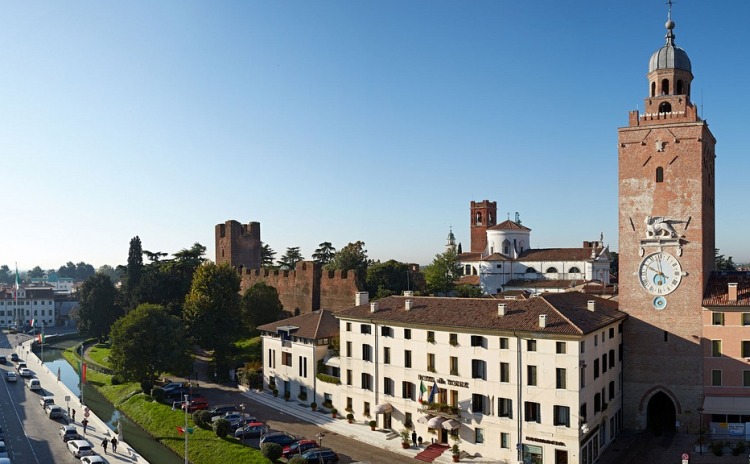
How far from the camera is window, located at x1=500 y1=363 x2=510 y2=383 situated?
Answer: 39.4m

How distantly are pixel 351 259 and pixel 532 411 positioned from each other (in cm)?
5659

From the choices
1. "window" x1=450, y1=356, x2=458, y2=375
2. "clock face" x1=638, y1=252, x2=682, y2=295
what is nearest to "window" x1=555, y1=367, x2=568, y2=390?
"window" x1=450, y1=356, x2=458, y2=375

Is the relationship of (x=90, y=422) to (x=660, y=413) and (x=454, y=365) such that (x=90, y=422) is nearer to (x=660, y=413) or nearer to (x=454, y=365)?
(x=454, y=365)

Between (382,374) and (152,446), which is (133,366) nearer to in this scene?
(152,446)

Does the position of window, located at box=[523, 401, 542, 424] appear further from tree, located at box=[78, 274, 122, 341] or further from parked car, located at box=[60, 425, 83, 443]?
tree, located at box=[78, 274, 122, 341]

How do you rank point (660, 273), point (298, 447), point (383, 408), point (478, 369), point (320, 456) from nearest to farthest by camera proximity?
point (320, 456), point (298, 447), point (478, 369), point (660, 273), point (383, 408)

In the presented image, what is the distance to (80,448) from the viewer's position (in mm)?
42250

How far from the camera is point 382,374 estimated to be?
46688 millimetres

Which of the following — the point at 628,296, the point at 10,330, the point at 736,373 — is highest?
the point at 628,296

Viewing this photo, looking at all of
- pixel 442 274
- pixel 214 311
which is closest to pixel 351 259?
pixel 442 274

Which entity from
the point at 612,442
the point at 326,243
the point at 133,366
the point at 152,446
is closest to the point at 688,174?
the point at 612,442

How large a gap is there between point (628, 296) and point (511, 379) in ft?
44.7

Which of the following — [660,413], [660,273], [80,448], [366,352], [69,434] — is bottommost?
[69,434]

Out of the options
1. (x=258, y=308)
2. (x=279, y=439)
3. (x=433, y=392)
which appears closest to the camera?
(x=433, y=392)
